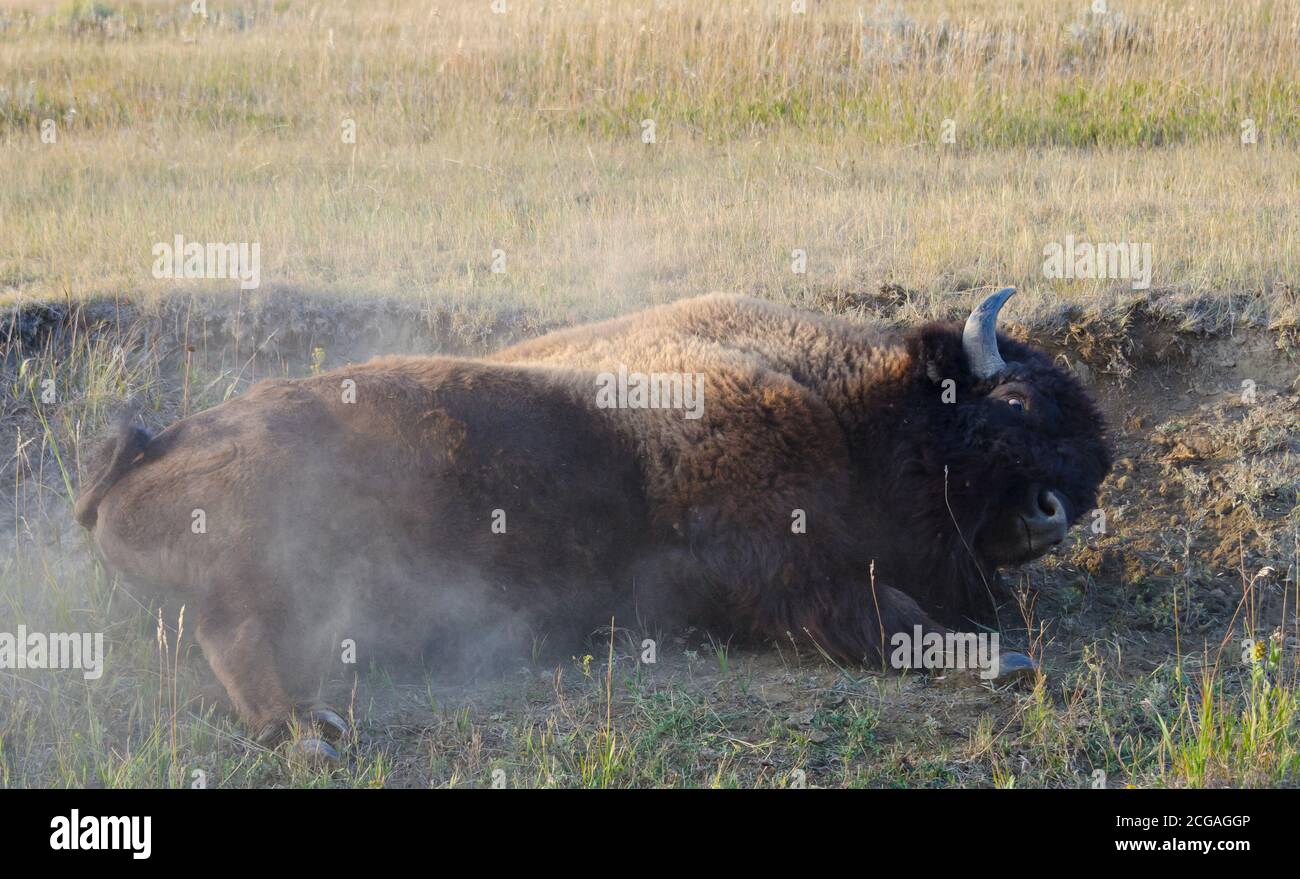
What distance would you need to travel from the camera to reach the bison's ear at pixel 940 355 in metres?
5.21

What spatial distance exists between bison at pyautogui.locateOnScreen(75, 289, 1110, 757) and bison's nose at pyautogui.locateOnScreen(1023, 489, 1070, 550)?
13 mm

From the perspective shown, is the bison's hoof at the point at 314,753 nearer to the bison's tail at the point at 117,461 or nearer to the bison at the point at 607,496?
the bison at the point at 607,496

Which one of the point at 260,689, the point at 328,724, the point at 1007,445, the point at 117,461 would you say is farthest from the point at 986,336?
the point at 117,461

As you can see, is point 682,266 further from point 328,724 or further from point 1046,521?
point 328,724

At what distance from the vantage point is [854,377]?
523cm

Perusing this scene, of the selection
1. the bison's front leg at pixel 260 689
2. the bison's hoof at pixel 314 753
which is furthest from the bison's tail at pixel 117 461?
the bison's hoof at pixel 314 753

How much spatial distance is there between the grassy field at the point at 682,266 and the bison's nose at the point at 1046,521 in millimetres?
361

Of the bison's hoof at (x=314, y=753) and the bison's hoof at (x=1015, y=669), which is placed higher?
the bison's hoof at (x=1015, y=669)

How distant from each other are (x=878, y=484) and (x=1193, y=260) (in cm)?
355

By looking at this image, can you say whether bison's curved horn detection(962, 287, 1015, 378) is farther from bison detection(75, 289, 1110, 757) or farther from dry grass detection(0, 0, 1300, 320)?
dry grass detection(0, 0, 1300, 320)

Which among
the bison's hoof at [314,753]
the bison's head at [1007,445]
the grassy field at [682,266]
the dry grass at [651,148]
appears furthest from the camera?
the dry grass at [651,148]

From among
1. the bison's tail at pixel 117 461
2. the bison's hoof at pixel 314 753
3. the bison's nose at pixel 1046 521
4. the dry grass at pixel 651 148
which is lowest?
the bison's hoof at pixel 314 753

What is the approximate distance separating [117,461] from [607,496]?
71.4 inches

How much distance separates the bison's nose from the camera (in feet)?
16.0
